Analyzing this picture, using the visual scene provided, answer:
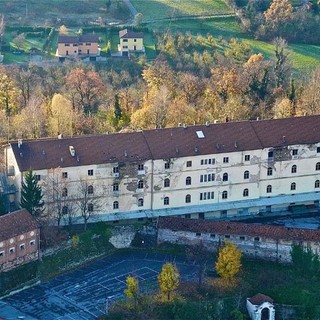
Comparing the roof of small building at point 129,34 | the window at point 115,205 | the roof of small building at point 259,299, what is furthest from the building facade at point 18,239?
the roof of small building at point 129,34

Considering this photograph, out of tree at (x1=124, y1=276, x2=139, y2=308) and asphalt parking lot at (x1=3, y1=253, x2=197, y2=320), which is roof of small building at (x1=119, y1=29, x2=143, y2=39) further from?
tree at (x1=124, y1=276, x2=139, y2=308)

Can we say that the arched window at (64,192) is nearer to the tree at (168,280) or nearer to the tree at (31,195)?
the tree at (31,195)

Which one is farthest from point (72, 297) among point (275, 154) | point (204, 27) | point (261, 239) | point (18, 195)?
point (204, 27)

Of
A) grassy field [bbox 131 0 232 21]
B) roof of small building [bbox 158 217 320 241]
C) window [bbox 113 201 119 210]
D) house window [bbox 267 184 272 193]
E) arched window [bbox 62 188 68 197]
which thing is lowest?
roof of small building [bbox 158 217 320 241]

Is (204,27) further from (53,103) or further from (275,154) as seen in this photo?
(275,154)

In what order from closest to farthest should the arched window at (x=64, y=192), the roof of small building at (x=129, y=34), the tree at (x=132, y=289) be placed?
the tree at (x=132, y=289), the arched window at (x=64, y=192), the roof of small building at (x=129, y=34)

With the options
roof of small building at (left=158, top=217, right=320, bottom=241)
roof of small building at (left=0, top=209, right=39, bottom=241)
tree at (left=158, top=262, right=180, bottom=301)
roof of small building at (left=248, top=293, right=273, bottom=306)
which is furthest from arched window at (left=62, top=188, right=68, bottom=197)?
roof of small building at (left=248, top=293, right=273, bottom=306)
